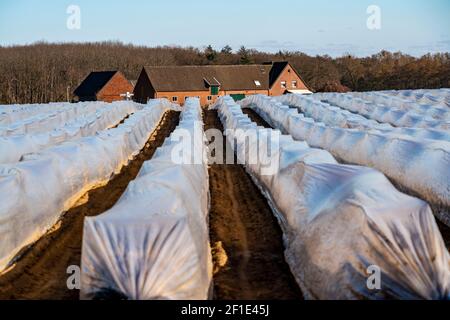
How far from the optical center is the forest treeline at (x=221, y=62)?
59500mm

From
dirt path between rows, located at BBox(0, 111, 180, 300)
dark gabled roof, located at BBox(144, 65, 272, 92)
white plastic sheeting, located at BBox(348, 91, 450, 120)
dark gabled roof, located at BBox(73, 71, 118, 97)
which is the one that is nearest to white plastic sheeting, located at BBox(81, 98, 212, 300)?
dirt path between rows, located at BBox(0, 111, 180, 300)

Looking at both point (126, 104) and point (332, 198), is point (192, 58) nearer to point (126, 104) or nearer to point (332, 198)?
point (126, 104)

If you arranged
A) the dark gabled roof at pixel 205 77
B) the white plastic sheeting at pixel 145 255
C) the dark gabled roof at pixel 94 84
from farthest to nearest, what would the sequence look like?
1. the dark gabled roof at pixel 94 84
2. the dark gabled roof at pixel 205 77
3. the white plastic sheeting at pixel 145 255

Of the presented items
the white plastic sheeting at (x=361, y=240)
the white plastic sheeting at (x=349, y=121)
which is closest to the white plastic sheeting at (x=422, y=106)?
the white plastic sheeting at (x=349, y=121)

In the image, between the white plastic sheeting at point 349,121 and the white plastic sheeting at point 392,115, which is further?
the white plastic sheeting at point 392,115

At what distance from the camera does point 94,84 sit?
60.4 m

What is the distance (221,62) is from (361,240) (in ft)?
254

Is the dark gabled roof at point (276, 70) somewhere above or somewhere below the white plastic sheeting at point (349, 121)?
above

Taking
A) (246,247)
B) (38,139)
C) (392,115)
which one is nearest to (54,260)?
(246,247)

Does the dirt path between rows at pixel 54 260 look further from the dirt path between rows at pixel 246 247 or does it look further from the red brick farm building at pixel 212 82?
the red brick farm building at pixel 212 82

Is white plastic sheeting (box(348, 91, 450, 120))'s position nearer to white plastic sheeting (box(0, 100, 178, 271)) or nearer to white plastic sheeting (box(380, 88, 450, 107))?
white plastic sheeting (box(380, 88, 450, 107))

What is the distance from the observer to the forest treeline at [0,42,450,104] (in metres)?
59.5

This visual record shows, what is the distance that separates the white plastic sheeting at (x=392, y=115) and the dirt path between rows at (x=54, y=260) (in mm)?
12354

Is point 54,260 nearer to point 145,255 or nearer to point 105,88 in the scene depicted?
point 145,255
